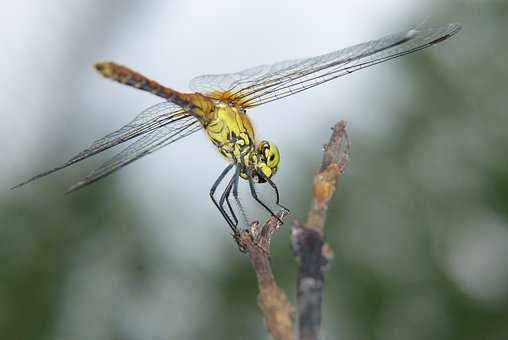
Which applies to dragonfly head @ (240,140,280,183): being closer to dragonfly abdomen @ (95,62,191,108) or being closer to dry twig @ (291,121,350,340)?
dragonfly abdomen @ (95,62,191,108)

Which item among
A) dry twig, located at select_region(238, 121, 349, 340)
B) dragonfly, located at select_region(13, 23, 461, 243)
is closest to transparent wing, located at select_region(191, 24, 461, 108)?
dragonfly, located at select_region(13, 23, 461, 243)

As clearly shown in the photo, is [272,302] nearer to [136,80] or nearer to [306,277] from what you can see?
[306,277]

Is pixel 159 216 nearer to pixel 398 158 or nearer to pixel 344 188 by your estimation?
pixel 344 188

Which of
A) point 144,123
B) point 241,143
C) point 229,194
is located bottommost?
point 229,194

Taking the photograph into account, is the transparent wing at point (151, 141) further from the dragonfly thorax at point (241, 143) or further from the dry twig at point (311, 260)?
the dry twig at point (311, 260)

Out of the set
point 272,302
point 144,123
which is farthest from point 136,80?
point 272,302

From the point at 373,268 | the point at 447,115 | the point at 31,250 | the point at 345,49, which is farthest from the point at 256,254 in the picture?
the point at 447,115

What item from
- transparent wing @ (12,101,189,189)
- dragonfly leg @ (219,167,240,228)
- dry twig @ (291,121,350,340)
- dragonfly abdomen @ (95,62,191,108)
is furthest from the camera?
transparent wing @ (12,101,189,189)
